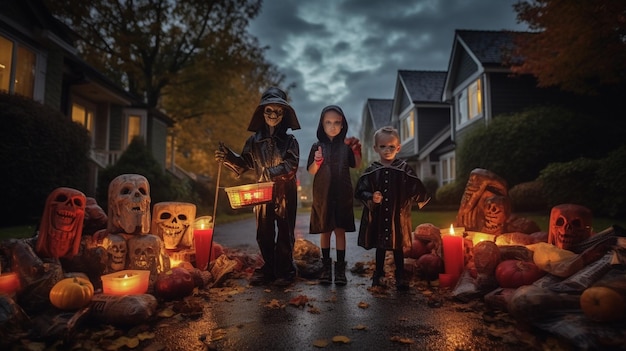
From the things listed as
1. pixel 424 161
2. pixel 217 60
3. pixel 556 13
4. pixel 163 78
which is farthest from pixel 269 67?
pixel 556 13

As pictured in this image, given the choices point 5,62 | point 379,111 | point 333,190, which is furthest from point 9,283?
point 379,111

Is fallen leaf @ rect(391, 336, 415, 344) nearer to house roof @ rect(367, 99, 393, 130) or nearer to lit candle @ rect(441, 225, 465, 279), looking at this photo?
lit candle @ rect(441, 225, 465, 279)

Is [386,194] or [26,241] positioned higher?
[386,194]

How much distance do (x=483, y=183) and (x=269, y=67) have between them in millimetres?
22216

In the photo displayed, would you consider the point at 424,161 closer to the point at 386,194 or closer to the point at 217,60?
the point at 217,60

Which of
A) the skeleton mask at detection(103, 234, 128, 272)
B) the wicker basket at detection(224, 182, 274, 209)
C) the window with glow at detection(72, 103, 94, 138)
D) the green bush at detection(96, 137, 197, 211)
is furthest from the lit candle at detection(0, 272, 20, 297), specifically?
the window with glow at detection(72, 103, 94, 138)

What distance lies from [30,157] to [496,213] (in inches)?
403

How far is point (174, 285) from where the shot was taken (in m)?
3.34

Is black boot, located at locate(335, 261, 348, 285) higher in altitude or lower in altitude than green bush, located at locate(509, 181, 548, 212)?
lower

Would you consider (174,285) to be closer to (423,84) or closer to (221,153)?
(221,153)

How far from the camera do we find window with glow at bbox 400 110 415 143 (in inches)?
962

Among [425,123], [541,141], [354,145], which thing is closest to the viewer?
[354,145]

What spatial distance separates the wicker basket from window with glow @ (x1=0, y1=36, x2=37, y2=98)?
10.6m

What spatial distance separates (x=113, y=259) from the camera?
3391 mm
